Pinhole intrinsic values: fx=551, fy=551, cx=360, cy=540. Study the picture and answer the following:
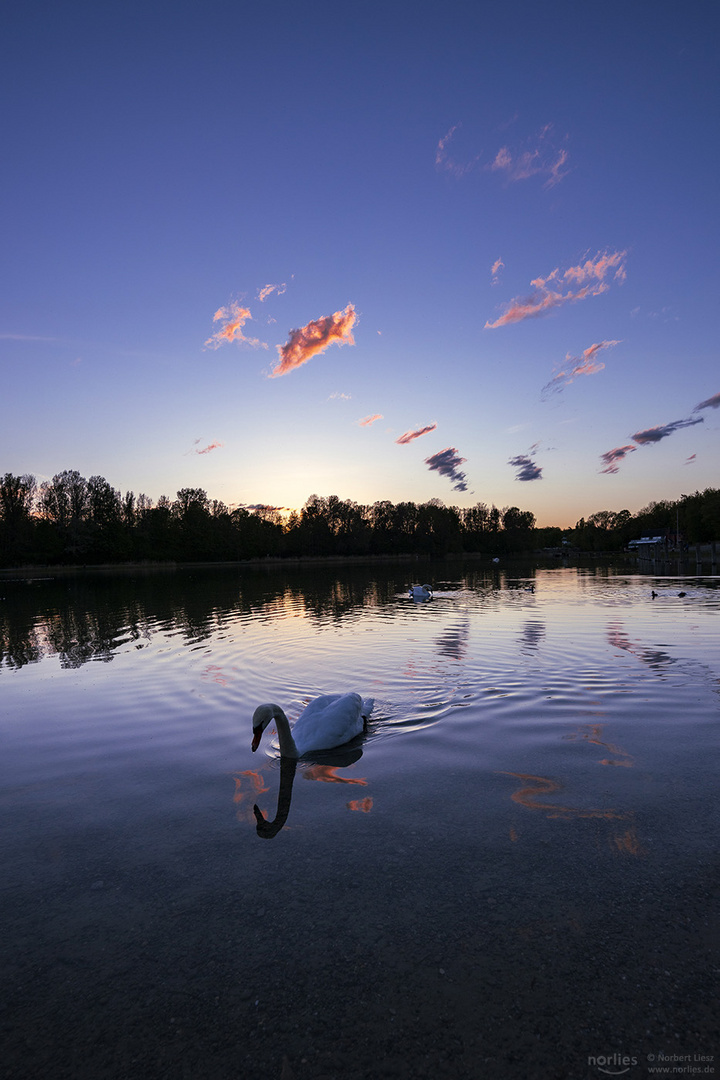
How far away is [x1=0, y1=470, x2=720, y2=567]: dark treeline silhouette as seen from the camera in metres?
115

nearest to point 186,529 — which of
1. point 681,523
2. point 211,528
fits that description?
point 211,528

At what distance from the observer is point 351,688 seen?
12398 millimetres

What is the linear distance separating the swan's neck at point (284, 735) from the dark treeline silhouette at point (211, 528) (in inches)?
4217

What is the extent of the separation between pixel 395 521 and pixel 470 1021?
7083 inches

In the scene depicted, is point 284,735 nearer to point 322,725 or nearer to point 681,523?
point 322,725

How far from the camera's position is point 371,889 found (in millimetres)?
4656

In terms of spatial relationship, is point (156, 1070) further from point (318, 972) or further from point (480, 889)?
point (480, 889)

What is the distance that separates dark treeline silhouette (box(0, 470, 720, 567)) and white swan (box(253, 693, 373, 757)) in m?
106

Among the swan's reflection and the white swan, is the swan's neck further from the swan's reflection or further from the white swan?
the swan's reflection

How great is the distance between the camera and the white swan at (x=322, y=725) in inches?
314

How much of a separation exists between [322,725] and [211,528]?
140358mm

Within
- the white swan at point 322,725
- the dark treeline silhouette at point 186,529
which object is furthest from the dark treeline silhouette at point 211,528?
the white swan at point 322,725

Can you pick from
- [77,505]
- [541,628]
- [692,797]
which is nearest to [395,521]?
[77,505]

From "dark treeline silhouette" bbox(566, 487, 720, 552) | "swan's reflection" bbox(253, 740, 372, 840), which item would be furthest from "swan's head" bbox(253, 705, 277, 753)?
"dark treeline silhouette" bbox(566, 487, 720, 552)
